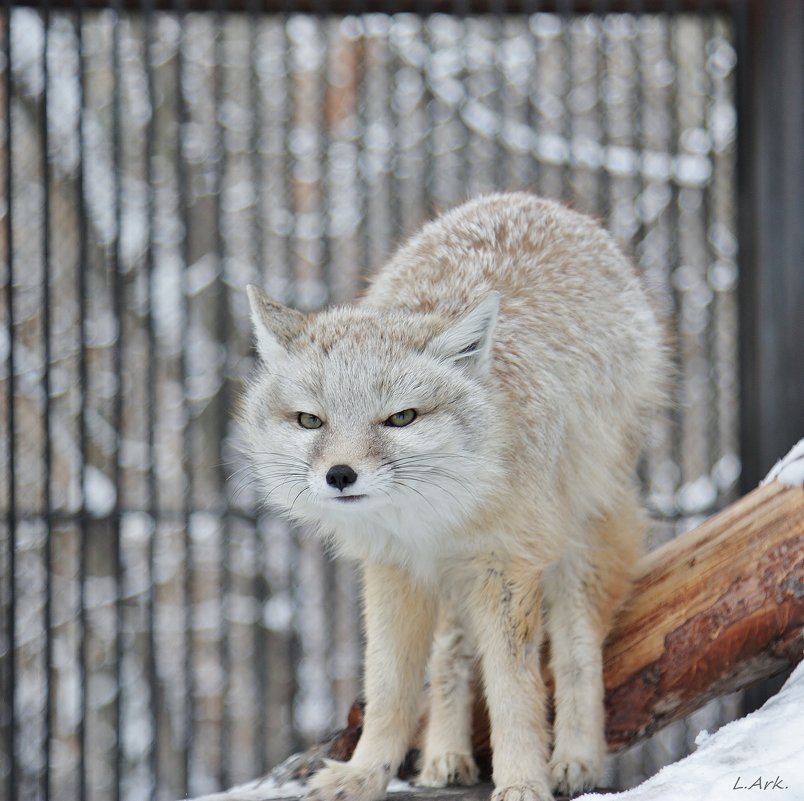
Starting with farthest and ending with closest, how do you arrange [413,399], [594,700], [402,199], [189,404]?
1. [402,199]
2. [189,404]
3. [594,700]
4. [413,399]

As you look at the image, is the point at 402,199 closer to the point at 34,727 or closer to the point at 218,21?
the point at 218,21

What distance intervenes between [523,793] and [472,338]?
119 centimetres

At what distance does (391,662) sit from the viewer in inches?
122

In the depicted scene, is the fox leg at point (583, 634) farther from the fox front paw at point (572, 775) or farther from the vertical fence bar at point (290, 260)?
the vertical fence bar at point (290, 260)

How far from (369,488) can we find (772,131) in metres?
3.54

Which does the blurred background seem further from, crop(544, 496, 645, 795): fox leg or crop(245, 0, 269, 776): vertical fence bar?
crop(544, 496, 645, 795): fox leg

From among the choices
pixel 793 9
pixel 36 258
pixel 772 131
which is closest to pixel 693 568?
pixel 772 131

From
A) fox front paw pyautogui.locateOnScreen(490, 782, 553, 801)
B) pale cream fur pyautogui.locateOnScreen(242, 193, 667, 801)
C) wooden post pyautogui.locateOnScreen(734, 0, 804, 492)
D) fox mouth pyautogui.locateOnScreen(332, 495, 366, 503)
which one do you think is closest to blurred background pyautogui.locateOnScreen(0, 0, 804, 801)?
wooden post pyautogui.locateOnScreen(734, 0, 804, 492)

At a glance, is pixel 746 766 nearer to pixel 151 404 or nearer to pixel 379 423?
pixel 379 423

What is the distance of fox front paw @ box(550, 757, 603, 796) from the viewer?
3043 mm

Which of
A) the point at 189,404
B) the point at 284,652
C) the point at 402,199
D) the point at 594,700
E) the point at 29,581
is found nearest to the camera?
the point at 594,700

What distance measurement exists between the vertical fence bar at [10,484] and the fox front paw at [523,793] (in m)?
2.93

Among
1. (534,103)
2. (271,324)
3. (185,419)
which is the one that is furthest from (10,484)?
(534,103)

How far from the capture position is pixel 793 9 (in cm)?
506
